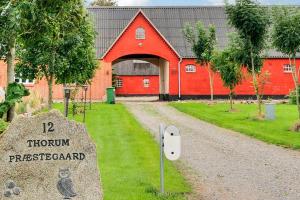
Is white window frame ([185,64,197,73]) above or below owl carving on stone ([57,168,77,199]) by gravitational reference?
above

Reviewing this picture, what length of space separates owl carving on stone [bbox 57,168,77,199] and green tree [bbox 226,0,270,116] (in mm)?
22774

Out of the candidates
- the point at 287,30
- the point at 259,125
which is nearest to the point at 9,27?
the point at 287,30

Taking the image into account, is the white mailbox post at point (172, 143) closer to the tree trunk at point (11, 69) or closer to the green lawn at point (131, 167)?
the green lawn at point (131, 167)

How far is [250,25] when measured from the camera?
30.2 metres

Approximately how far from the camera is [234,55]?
107 feet

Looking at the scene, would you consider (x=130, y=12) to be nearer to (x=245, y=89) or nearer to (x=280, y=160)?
(x=245, y=89)

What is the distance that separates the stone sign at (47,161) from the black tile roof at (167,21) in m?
44.3

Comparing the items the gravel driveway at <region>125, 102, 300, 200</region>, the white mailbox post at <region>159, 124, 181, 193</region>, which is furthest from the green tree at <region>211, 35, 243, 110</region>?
the white mailbox post at <region>159, 124, 181, 193</region>

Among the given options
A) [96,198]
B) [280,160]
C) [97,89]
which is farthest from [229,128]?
[97,89]

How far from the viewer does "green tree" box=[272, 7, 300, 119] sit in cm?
2527

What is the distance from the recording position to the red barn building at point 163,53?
171ft

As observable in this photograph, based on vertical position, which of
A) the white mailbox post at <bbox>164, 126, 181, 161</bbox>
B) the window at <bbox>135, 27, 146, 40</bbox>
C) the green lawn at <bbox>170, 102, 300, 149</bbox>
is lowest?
the green lawn at <bbox>170, 102, 300, 149</bbox>

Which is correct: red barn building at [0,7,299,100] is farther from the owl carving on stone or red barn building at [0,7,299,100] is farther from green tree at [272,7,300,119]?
the owl carving on stone

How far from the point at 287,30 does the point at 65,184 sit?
1840 centimetres
